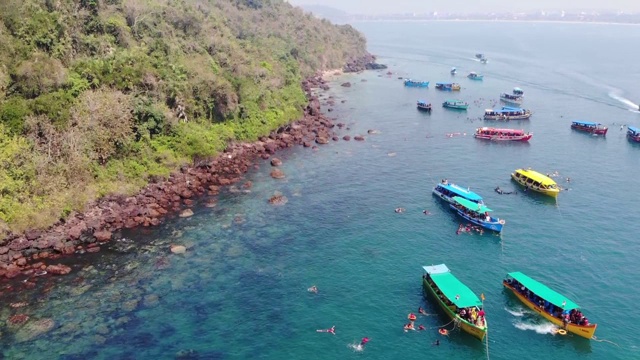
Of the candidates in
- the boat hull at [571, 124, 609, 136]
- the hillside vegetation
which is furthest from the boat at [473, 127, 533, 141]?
the hillside vegetation

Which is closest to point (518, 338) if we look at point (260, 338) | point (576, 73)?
point (260, 338)

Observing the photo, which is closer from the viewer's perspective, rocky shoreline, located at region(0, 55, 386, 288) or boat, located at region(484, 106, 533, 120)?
rocky shoreline, located at region(0, 55, 386, 288)

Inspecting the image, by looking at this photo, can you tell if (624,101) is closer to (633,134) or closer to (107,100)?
(633,134)

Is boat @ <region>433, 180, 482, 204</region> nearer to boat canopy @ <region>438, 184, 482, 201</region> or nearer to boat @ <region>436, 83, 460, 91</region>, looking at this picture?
boat canopy @ <region>438, 184, 482, 201</region>

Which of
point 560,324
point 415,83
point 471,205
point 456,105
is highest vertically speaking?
point 415,83

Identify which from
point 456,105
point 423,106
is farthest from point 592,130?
point 423,106

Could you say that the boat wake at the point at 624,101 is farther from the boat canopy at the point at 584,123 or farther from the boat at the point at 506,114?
the boat at the point at 506,114
